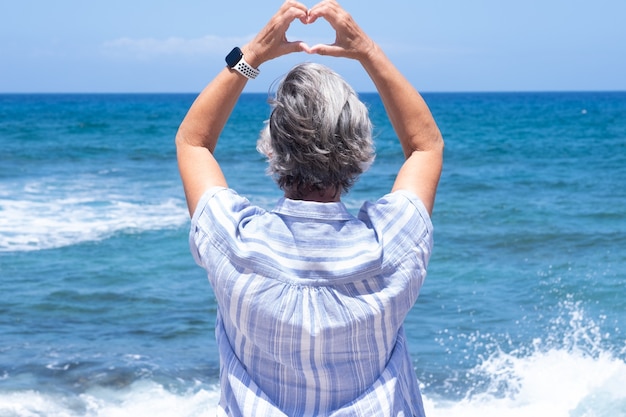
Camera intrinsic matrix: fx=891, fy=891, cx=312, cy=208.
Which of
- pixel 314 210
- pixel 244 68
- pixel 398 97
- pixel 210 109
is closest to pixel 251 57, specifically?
pixel 244 68

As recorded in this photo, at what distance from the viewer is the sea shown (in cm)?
666

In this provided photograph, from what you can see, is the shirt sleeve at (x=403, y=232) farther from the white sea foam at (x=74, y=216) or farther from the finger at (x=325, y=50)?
the white sea foam at (x=74, y=216)

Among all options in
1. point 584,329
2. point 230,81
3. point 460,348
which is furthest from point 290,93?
point 584,329

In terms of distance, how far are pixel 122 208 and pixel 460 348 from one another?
9.32m

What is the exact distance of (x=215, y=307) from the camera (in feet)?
29.4

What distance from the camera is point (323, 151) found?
1.79 meters

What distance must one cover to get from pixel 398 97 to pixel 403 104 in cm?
2

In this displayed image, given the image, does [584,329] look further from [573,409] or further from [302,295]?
[302,295]

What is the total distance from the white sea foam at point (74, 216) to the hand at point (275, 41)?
33.9 ft

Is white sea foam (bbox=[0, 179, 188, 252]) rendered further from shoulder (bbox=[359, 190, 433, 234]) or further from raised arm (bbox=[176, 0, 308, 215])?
shoulder (bbox=[359, 190, 433, 234])

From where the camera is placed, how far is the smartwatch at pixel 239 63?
2.06m

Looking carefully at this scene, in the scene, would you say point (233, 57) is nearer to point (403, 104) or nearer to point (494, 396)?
point (403, 104)

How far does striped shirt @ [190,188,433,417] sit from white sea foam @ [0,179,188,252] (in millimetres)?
10529

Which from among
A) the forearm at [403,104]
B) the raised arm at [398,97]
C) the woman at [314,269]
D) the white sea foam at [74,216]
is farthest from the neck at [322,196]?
the white sea foam at [74,216]
